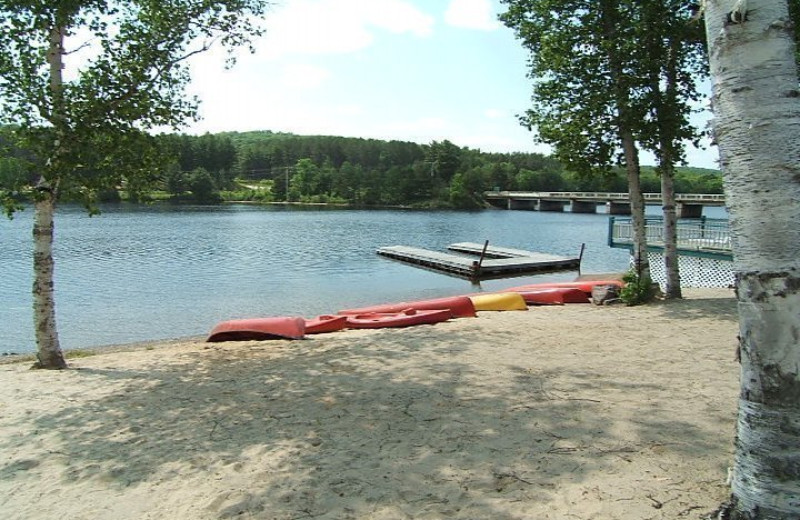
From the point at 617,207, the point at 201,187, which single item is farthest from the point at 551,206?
the point at 201,187

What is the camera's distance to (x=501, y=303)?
15.1m

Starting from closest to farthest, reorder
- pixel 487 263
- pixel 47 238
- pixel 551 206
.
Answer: pixel 47 238
pixel 487 263
pixel 551 206

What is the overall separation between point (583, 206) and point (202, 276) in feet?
377

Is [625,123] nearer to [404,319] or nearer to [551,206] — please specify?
[404,319]

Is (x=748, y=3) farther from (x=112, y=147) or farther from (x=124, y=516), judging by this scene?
(x=112, y=147)

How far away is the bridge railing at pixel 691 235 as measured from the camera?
862 inches

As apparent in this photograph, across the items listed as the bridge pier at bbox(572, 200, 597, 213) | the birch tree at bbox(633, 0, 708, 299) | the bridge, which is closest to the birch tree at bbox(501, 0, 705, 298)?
the birch tree at bbox(633, 0, 708, 299)

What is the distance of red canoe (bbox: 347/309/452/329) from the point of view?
12195 mm

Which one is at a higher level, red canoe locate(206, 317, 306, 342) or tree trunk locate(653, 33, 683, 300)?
tree trunk locate(653, 33, 683, 300)

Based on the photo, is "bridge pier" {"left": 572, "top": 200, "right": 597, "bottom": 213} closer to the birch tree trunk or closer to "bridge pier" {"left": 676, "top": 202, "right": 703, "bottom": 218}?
"bridge pier" {"left": 676, "top": 202, "right": 703, "bottom": 218}

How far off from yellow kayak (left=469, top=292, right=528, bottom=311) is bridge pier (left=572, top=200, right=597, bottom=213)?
11961 cm

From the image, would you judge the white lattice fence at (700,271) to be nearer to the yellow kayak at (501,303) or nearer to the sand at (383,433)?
the yellow kayak at (501,303)

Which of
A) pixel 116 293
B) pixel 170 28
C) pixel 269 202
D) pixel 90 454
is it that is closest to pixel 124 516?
pixel 90 454

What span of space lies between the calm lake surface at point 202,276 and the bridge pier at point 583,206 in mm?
69322
